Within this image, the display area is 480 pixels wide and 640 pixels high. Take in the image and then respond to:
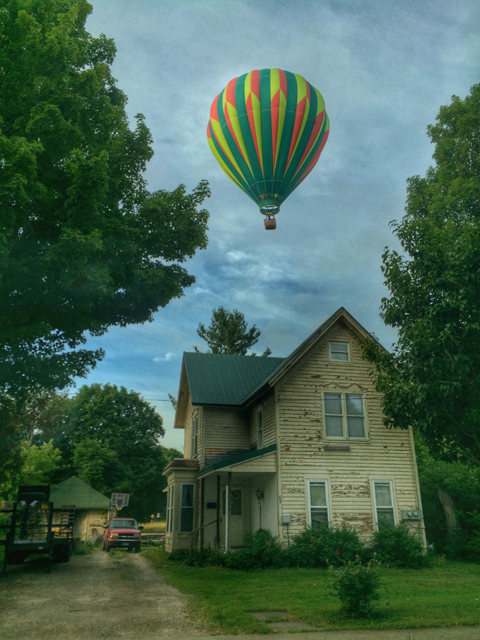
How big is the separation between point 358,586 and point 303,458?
10909 mm

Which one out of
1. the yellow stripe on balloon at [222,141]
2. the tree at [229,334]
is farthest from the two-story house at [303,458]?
the tree at [229,334]

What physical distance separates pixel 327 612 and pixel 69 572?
34.2 ft

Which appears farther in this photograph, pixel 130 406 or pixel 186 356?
pixel 130 406

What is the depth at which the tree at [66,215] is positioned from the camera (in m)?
11.5

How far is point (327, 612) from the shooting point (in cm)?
868

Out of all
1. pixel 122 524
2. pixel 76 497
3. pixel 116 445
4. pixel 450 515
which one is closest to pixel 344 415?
pixel 450 515

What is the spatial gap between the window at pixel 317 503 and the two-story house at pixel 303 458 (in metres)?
0.04

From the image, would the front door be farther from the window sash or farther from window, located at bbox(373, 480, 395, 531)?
window, located at bbox(373, 480, 395, 531)

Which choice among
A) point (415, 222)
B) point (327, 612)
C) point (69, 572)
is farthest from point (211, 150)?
point (327, 612)

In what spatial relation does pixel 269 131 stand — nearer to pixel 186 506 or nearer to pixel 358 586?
pixel 186 506

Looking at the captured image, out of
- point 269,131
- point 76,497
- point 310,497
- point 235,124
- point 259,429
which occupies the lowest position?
point 310,497

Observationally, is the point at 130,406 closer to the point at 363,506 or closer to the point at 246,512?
the point at 246,512

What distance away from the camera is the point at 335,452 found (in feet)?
63.5

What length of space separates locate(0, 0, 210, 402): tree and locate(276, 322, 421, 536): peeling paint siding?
7.54 meters
